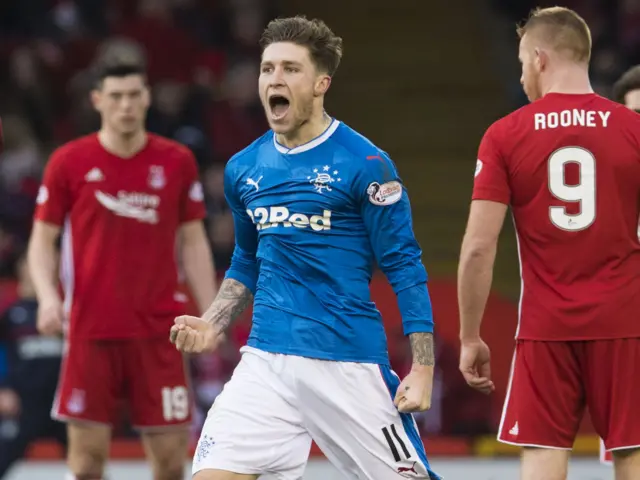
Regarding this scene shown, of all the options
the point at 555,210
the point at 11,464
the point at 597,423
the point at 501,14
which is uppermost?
the point at 501,14

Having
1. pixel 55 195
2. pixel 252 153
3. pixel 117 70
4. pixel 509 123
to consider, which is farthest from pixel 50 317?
pixel 509 123

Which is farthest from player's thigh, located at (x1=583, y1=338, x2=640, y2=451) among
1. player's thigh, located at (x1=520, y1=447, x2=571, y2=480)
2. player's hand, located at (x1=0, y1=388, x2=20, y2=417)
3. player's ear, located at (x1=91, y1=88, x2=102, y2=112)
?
player's hand, located at (x1=0, y1=388, x2=20, y2=417)

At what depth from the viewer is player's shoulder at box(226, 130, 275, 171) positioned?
5367 millimetres

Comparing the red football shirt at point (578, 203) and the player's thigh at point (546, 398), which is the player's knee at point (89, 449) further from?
the red football shirt at point (578, 203)

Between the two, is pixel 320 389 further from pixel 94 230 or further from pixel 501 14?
pixel 501 14

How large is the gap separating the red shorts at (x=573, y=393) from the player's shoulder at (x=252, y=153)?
1.30 meters

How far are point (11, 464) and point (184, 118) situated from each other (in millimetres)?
5939

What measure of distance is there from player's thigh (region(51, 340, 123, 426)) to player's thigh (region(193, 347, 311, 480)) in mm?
2083

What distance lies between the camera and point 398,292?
5.08m

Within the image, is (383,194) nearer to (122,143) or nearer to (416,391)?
(416,391)

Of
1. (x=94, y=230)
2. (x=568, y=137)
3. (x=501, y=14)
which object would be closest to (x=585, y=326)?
(x=568, y=137)

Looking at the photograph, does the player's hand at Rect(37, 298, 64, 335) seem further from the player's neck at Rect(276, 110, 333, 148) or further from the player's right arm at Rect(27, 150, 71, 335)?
the player's neck at Rect(276, 110, 333, 148)

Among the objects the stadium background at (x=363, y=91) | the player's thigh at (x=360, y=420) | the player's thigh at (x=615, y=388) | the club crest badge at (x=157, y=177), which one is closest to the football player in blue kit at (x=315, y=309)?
the player's thigh at (x=360, y=420)

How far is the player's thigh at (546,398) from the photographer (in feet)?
17.4
